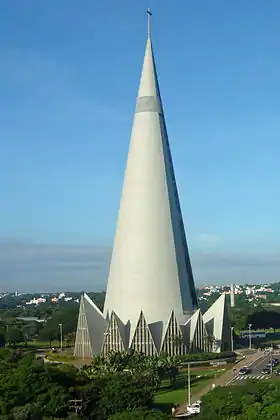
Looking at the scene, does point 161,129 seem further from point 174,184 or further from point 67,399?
point 67,399

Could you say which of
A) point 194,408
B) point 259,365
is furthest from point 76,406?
point 259,365

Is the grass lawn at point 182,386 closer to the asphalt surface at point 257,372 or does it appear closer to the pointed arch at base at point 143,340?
the asphalt surface at point 257,372

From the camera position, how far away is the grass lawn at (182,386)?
3064 cm

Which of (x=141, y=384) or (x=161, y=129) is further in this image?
(x=161, y=129)

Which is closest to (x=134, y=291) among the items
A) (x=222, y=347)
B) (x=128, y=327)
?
(x=128, y=327)

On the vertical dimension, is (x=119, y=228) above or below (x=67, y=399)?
above

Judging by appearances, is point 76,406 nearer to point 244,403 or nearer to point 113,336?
point 244,403

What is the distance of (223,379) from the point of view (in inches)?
1441

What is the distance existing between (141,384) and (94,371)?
6.37m

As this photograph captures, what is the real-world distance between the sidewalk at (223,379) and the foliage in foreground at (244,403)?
4350 mm

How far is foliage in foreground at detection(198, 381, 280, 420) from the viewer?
21312mm

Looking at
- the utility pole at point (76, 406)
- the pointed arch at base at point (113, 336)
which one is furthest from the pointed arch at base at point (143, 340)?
the utility pole at point (76, 406)

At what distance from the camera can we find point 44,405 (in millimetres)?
23234

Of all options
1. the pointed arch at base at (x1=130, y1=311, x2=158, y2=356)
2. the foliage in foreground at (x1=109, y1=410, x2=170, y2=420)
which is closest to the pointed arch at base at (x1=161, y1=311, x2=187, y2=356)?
the pointed arch at base at (x1=130, y1=311, x2=158, y2=356)
